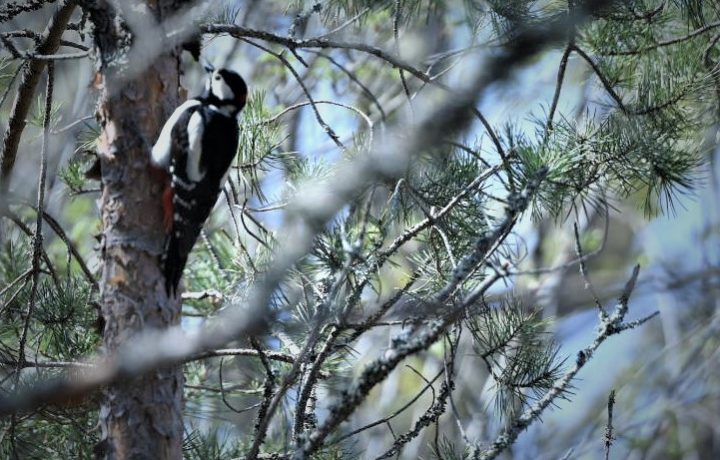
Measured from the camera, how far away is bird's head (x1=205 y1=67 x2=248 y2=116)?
2.46 metres

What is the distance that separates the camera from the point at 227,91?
8.16 feet

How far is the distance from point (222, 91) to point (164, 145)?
1.73ft

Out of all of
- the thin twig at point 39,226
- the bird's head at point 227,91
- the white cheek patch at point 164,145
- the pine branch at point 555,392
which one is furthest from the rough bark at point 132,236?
the pine branch at point 555,392

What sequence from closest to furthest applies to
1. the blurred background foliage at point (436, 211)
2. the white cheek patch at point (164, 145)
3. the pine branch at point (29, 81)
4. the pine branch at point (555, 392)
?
the pine branch at point (555, 392) → the blurred background foliage at point (436, 211) → the white cheek patch at point (164, 145) → the pine branch at point (29, 81)

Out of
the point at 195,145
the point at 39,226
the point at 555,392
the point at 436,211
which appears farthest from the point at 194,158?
the point at 555,392

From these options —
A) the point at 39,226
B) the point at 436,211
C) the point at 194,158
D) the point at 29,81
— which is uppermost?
the point at 29,81

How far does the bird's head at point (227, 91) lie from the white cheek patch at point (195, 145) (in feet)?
0.56

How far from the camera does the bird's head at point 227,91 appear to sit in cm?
246

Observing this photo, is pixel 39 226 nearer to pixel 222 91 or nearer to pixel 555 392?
pixel 222 91

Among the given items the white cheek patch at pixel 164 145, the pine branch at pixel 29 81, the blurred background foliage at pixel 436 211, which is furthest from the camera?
the pine branch at pixel 29 81

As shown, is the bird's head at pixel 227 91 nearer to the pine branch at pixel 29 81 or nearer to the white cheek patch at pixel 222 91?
the white cheek patch at pixel 222 91

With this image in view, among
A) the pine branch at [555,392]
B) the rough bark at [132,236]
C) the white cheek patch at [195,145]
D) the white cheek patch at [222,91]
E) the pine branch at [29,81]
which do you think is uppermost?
the white cheek patch at [222,91]

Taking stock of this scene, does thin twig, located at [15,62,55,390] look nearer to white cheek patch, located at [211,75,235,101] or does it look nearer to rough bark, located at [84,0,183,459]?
rough bark, located at [84,0,183,459]

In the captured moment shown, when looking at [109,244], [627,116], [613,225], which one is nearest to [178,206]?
[109,244]
